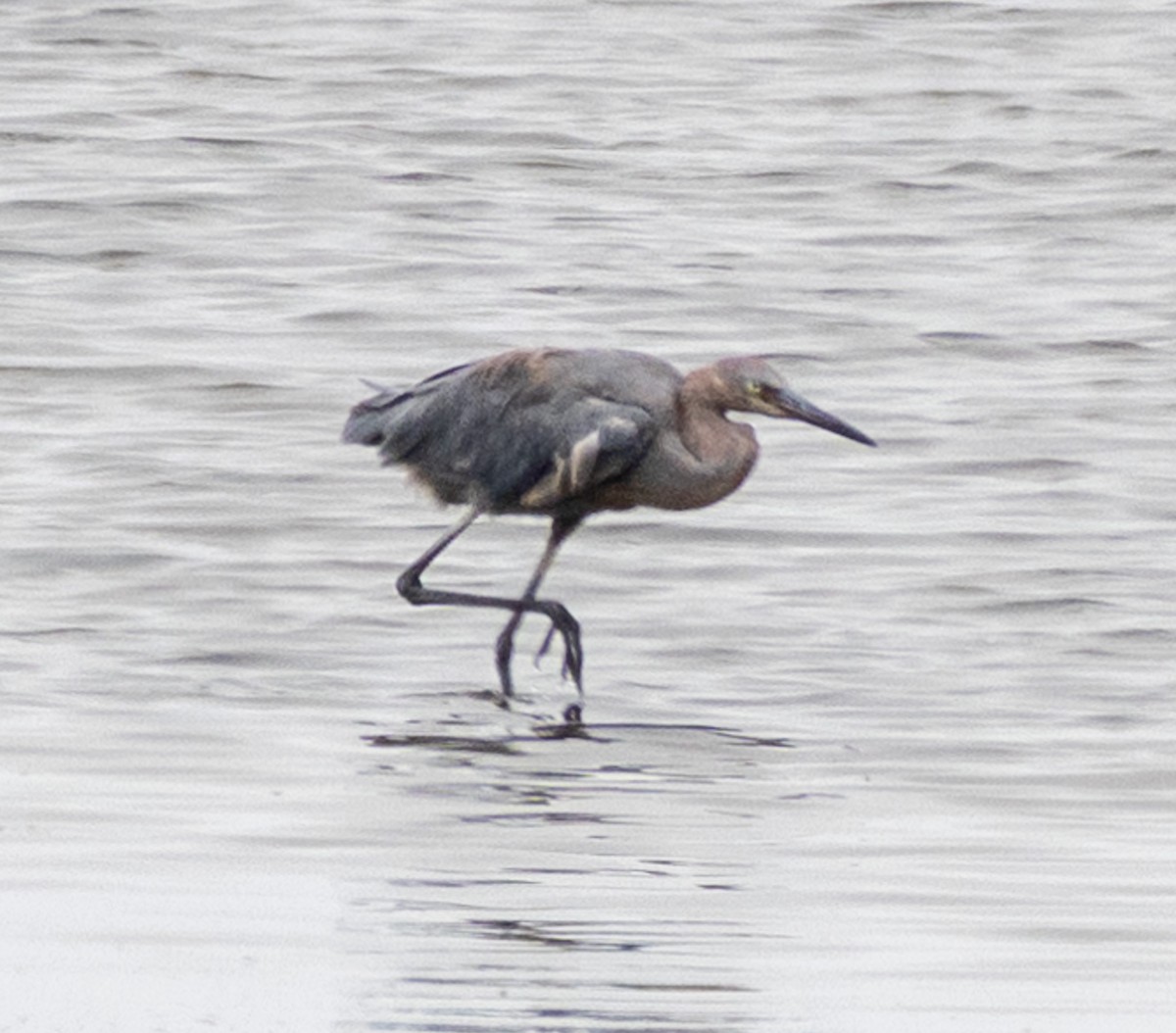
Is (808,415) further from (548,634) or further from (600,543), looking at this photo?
(600,543)

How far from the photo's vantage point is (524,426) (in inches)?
372

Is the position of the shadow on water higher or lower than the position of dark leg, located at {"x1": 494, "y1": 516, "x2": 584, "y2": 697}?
higher

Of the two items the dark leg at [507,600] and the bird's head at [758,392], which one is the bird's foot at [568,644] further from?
the bird's head at [758,392]

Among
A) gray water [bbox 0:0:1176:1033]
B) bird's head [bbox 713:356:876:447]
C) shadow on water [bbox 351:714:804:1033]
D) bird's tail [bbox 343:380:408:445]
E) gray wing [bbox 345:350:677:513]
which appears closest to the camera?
shadow on water [bbox 351:714:804:1033]

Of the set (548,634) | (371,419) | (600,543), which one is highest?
(371,419)

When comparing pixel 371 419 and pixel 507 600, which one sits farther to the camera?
pixel 371 419

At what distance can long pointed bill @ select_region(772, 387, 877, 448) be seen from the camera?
920cm

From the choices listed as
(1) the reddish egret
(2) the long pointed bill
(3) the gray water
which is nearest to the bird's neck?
(1) the reddish egret

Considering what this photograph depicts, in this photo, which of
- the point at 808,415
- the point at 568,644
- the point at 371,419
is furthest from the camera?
the point at 371,419

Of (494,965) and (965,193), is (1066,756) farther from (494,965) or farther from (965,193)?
(965,193)

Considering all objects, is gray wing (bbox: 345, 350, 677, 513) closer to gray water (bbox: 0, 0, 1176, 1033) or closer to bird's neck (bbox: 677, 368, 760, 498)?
bird's neck (bbox: 677, 368, 760, 498)

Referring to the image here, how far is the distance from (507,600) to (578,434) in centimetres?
63

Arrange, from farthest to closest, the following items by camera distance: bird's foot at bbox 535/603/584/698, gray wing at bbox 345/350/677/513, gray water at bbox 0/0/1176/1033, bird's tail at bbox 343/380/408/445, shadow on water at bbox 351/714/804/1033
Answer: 1. bird's tail at bbox 343/380/408/445
2. gray wing at bbox 345/350/677/513
3. bird's foot at bbox 535/603/584/698
4. gray water at bbox 0/0/1176/1033
5. shadow on water at bbox 351/714/804/1033

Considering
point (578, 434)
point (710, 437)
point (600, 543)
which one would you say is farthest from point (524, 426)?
point (600, 543)
